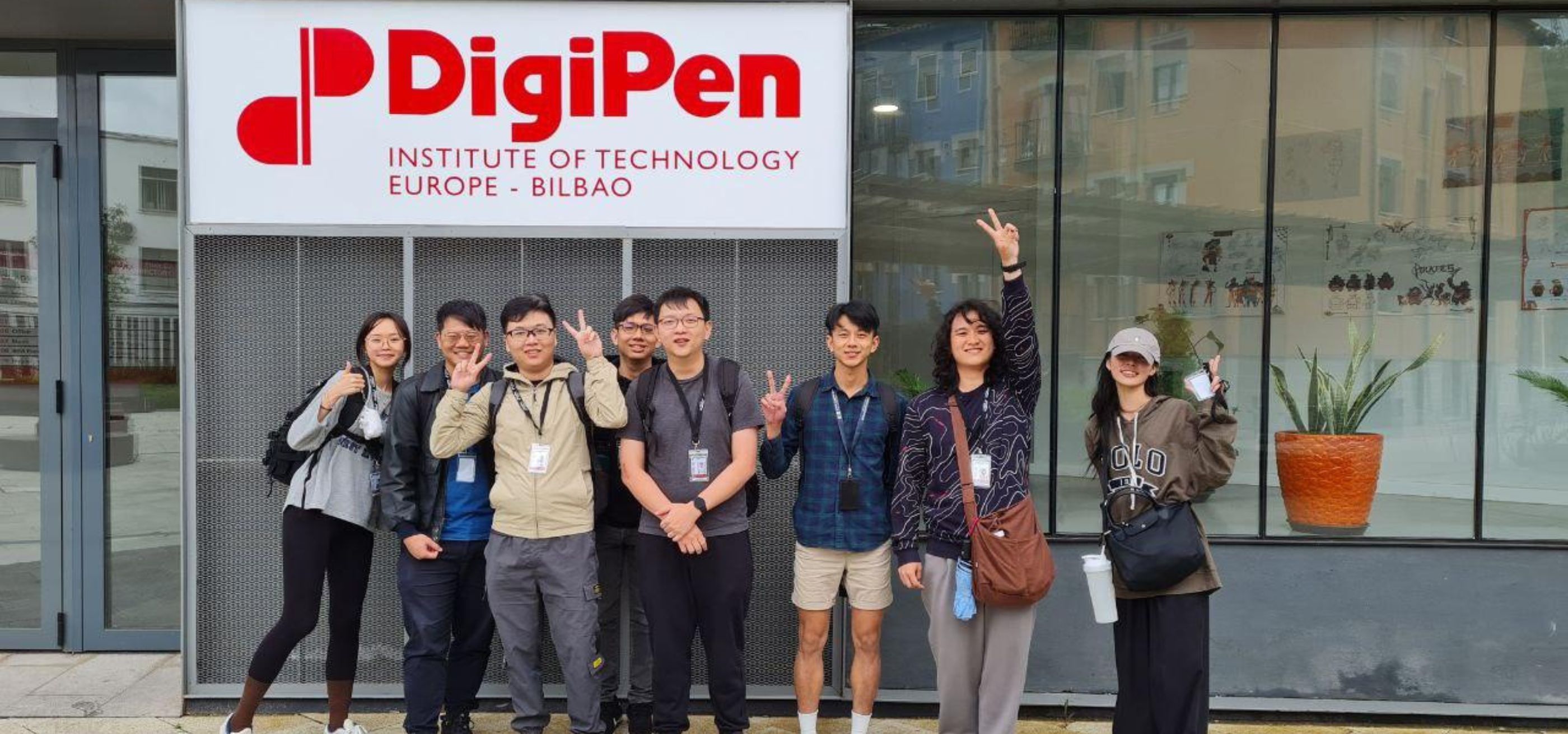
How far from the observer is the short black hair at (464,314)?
171 inches

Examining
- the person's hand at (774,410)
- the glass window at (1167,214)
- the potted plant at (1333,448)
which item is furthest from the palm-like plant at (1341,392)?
the person's hand at (774,410)

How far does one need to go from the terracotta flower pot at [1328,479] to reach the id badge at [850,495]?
8.27 ft

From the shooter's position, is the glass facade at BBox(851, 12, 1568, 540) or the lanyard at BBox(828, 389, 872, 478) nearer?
the lanyard at BBox(828, 389, 872, 478)

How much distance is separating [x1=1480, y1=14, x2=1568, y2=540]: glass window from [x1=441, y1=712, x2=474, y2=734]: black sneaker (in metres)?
4.93

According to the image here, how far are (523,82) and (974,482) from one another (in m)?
2.72

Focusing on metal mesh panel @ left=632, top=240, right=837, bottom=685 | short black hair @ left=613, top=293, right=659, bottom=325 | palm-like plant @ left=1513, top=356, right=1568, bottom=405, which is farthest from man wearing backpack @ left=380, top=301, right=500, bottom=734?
palm-like plant @ left=1513, top=356, right=1568, bottom=405

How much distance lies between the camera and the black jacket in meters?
4.23

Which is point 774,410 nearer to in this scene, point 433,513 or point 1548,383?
point 433,513

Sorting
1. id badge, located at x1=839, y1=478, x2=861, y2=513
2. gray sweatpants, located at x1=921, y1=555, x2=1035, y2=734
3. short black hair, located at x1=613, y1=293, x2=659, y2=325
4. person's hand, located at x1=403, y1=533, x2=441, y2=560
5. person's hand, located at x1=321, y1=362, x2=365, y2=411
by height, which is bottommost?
gray sweatpants, located at x1=921, y1=555, x2=1035, y2=734

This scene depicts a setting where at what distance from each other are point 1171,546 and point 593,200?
9.38ft

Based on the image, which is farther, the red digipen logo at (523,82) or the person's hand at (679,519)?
the red digipen logo at (523,82)

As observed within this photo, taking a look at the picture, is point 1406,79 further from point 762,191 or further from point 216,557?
point 216,557

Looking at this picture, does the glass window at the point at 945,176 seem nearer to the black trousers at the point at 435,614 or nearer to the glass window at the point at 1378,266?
the glass window at the point at 1378,266

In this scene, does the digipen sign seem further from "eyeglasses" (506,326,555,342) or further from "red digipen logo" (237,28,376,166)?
"eyeglasses" (506,326,555,342)
